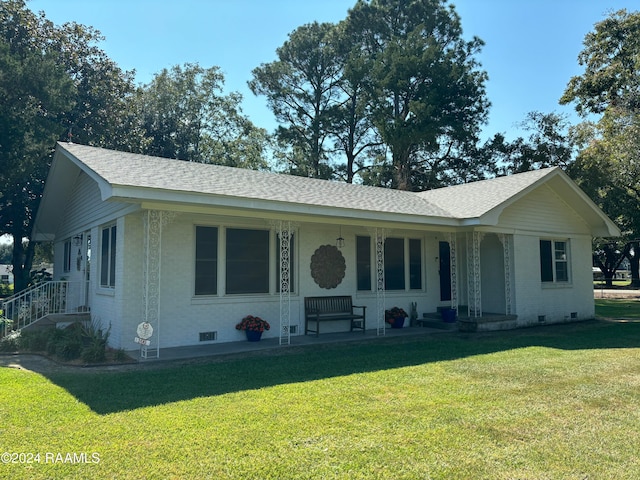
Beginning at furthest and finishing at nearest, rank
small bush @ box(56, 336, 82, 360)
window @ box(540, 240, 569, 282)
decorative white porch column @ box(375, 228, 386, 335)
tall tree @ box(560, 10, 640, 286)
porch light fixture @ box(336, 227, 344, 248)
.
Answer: tall tree @ box(560, 10, 640, 286), window @ box(540, 240, 569, 282), porch light fixture @ box(336, 227, 344, 248), decorative white porch column @ box(375, 228, 386, 335), small bush @ box(56, 336, 82, 360)

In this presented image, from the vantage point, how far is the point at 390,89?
88.4ft

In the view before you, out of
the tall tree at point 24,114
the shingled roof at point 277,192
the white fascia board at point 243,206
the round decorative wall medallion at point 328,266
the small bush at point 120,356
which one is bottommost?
the small bush at point 120,356

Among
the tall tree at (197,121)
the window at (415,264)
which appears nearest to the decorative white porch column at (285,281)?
the window at (415,264)

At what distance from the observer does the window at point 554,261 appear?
13.5m

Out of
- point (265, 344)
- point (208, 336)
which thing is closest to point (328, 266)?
point (265, 344)

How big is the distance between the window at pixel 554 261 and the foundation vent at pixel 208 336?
31.9 ft

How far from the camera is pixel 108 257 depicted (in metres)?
9.73

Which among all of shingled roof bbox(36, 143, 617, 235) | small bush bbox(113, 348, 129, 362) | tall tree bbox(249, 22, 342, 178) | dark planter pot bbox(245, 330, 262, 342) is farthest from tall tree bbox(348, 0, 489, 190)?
small bush bbox(113, 348, 129, 362)

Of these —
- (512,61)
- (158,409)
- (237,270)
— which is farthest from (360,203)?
(512,61)

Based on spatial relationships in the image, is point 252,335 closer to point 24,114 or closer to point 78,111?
point 24,114

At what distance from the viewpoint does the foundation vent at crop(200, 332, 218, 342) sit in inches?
360

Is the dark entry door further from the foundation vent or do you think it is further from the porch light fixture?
the foundation vent

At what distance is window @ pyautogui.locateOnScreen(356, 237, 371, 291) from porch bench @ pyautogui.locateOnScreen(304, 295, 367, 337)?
0.63m

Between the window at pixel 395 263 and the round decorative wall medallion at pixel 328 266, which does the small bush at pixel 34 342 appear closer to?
the round decorative wall medallion at pixel 328 266
